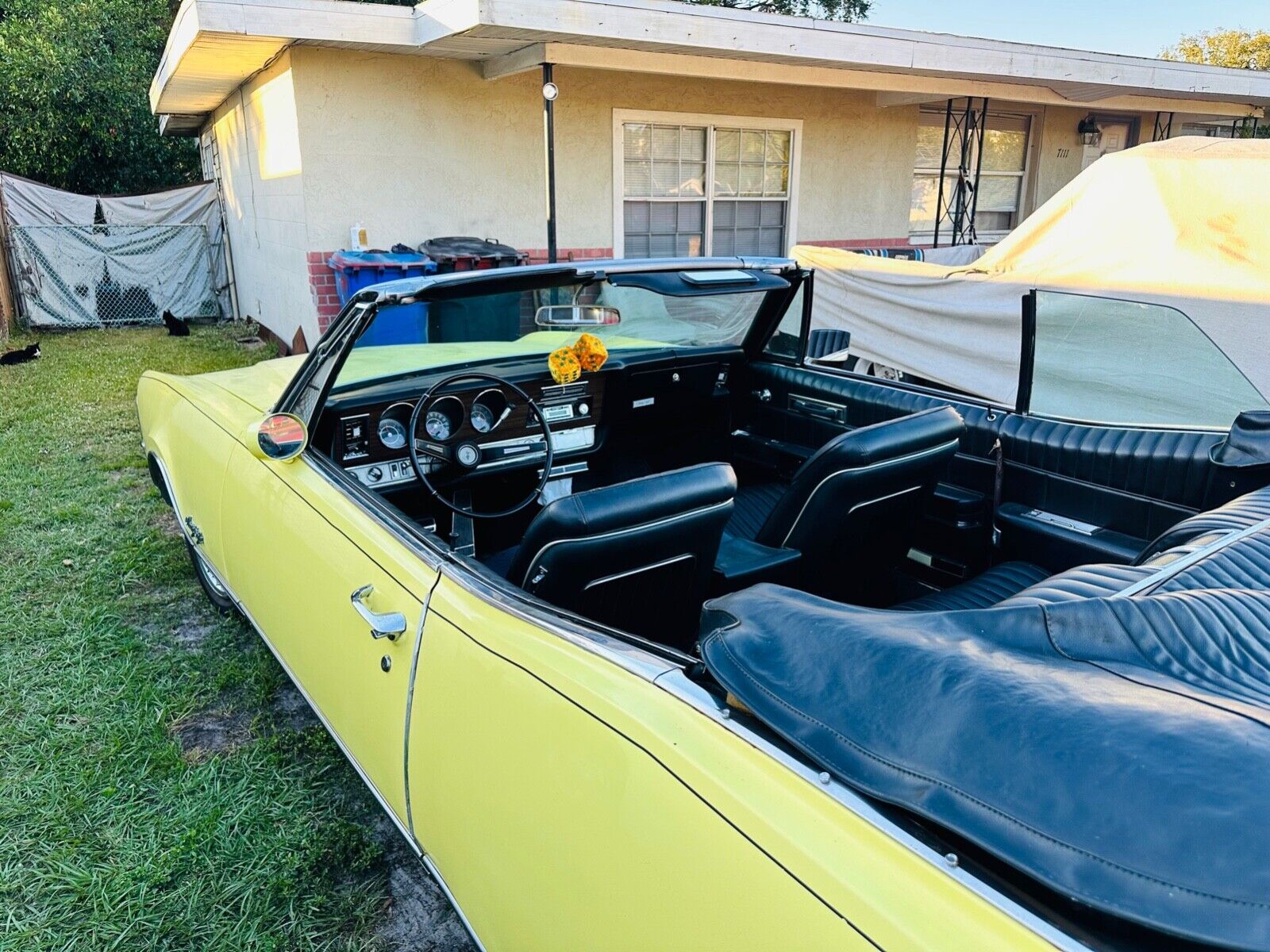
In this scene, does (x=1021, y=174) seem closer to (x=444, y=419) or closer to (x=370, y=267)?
(x=370, y=267)

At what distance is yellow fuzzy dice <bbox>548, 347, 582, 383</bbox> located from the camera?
3455 millimetres

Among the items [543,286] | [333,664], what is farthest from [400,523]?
[543,286]

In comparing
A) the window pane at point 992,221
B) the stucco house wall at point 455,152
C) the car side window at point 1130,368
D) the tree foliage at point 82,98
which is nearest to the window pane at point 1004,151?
the window pane at point 992,221

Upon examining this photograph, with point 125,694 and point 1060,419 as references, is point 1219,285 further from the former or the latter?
point 125,694

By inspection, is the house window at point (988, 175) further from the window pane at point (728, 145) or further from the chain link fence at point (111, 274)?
the chain link fence at point (111, 274)

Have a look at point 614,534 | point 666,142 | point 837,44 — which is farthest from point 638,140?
point 614,534

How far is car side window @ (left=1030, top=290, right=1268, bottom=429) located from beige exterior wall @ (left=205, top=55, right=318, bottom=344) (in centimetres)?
652

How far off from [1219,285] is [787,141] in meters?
5.76

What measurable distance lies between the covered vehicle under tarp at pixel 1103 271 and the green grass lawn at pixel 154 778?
4636mm

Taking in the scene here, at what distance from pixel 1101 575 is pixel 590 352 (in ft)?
7.38

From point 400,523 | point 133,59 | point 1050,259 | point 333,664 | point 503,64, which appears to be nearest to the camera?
point 400,523

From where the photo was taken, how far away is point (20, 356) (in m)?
10.2

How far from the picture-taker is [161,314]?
13.6 m

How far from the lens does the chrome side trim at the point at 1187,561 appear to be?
1.50m
